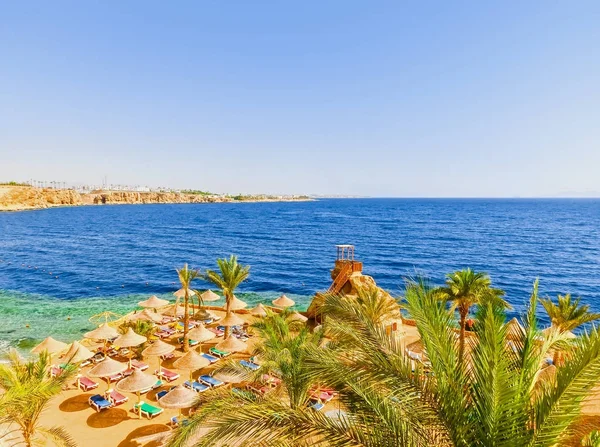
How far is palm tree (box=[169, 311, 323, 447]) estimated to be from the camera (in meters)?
4.71

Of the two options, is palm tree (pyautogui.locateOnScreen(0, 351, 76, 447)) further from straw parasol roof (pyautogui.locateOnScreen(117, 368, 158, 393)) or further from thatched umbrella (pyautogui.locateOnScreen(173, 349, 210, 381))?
thatched umbrella (pyautogui.locateOnScreen(173, 349, 210, 381))

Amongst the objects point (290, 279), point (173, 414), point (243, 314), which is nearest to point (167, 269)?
point (290, 279)

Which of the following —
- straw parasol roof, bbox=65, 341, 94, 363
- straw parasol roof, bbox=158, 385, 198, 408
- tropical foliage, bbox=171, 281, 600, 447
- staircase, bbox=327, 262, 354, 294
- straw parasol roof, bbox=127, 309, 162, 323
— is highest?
tropical foliage, bbox=171, 281, 600, 447

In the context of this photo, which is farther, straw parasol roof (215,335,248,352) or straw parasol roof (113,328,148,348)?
straw parasol roof (215,335,248,352)

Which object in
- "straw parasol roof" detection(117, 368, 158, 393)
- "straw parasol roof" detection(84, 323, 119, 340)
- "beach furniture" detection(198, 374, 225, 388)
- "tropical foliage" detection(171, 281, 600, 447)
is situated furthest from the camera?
"straw parasol roof" detection(84, 323, 119, 340)

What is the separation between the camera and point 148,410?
529 inches

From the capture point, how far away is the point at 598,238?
75.4 meters

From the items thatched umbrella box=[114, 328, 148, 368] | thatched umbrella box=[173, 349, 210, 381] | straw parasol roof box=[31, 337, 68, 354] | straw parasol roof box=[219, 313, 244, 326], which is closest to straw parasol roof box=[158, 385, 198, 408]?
thatched umbrella box=[173, 349, 210, 381]

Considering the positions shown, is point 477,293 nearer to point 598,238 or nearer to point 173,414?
point 173,414

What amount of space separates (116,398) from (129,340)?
3376 mm

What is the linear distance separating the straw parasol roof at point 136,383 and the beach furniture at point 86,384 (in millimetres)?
3273

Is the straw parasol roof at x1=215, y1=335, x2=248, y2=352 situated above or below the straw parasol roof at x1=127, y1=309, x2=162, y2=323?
above

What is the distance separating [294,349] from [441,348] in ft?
21.3

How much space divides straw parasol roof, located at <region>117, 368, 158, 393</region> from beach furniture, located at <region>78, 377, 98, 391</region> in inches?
129
